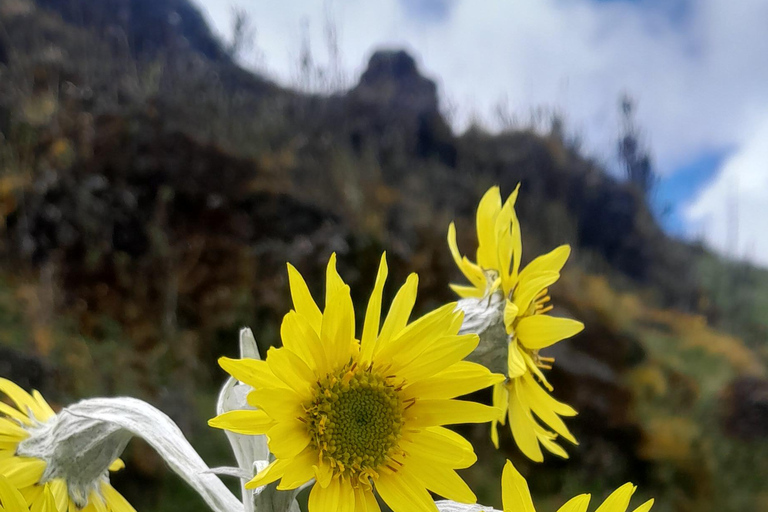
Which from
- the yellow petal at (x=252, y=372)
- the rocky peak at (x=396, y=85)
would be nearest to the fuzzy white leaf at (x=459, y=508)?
the yellow petal at (x=252, y=372)

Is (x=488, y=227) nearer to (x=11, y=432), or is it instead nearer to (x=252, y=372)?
(x=252, y=372)

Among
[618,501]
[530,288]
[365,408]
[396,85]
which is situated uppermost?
[396,85]

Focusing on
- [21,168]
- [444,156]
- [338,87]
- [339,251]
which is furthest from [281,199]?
[444,156]

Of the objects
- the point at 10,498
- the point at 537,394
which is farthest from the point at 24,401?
the point at 537,394

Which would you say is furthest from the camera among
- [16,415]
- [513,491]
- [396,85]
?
[396,85]

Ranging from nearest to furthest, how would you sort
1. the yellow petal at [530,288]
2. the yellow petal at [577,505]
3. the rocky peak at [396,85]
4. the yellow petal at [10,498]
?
the yellow petal at [10,498], the yellow petal at [577,505], the yellow petal at [530,288], the rocky peak at [396,85]

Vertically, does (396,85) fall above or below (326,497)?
above

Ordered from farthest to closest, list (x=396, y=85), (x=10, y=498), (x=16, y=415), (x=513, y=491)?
(x=396, y=85) → (x=16, y=415) → (x=513, y=491) → (x=10, y=498)

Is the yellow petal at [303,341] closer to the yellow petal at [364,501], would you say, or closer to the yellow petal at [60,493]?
the yellow petal at [364,501]
